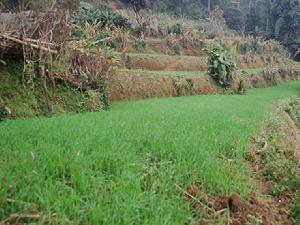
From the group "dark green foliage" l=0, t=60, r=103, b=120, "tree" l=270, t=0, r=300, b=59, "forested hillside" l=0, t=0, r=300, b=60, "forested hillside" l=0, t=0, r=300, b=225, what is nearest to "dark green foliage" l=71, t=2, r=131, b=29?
"forested hillside" l=0, t=0, r=300, b=225

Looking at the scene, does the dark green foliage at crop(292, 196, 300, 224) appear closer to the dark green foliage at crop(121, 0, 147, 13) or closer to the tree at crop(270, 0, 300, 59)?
the dark green foliage at crop(121, 0, 147, 13)

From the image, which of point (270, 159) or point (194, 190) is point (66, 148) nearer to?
point (194, 190)

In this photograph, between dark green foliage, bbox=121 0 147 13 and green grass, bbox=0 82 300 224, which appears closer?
green grass, bbox=0 82 300 224

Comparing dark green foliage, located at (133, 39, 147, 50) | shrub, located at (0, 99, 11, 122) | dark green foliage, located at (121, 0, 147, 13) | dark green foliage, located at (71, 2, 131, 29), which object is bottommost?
shrub, located at (0, 99, 11, 122)

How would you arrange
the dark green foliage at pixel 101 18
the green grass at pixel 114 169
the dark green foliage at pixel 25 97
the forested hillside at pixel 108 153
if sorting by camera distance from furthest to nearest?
1. the dark green foliage at pixel 101 18
2. the dark green foliage at pixel 25 97
3. the forested hillside at pixel 108 153
4. the green grass at pixel 114 169

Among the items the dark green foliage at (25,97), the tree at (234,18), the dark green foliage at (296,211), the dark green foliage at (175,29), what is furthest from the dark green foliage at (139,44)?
the tree at (234,18)

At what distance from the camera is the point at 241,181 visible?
544 cm

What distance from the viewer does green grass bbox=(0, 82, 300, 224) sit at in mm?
3809

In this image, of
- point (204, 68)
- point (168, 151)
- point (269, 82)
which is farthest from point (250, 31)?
point (168, 151)

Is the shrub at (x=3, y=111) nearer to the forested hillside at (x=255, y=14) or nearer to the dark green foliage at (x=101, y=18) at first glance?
the dark green foliage at (x=101, y=18)

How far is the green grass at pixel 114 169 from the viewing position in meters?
3.81

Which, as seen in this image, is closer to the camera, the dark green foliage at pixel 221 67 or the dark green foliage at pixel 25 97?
the dark green foliage at pixel 25 97

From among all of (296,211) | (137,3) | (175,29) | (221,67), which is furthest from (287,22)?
(296,211)

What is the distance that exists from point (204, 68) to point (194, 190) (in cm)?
Result: 2210
